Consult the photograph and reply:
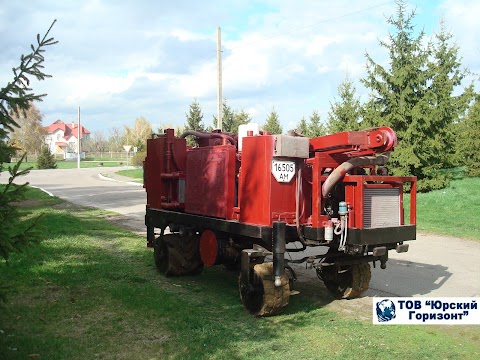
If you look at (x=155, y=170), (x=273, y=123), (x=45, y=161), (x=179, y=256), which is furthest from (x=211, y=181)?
(x=45, y=161)

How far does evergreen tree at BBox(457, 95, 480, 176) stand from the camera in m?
24.4

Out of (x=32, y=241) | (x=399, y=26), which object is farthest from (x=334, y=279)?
(x=399, y=26)

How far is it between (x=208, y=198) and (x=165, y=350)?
105 inches

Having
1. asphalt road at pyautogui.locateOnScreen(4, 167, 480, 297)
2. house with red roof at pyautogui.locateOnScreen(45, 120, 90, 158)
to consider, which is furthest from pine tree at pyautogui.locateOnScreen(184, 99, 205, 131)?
house with red roof at pyautogui.locateOnScreen(45, 120, 90, 158)

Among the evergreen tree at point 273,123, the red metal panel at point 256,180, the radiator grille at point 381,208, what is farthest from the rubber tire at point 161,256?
the evergreen tree at point 273,123

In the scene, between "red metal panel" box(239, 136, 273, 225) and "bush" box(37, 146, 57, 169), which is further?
"bush" box(37, 146, 57, 169)

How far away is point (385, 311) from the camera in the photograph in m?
5.34

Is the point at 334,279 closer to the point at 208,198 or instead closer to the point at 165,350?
the point at 208,198

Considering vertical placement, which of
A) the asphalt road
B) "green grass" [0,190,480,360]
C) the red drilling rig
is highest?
the red drilling rig

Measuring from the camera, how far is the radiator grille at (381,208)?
5.46 metres

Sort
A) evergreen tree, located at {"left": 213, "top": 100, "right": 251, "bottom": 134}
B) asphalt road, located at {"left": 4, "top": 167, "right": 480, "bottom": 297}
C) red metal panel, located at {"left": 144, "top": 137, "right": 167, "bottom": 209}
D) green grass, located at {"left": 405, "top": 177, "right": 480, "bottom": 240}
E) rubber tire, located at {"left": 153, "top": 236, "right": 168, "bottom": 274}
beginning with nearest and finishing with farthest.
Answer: asphalt road, located at {"left": 4, "top": 167, "right": 480, "bottom": 297}, rubber tire, located at {"left": 153, "top": 236, "right": 168, "bottom": 274}, red metal panel, located at {"left": 144, "top": 137, "right": 167, "bottom": 209}, green grass, located at {"left": 405, "top": 177, "right": 480, "bottom": 240}, evergreen tree, located at {"left": 213, "top": 100, "right": 251, "bottom": 134}

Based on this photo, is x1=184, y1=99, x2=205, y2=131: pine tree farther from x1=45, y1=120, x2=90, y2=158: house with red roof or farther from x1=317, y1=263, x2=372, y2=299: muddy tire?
x1=45, y1=120, x2=90, y2=158: house with red roof

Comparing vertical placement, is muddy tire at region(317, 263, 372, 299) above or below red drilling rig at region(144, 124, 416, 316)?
below

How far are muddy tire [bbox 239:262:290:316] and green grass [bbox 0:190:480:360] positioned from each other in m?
0.13
